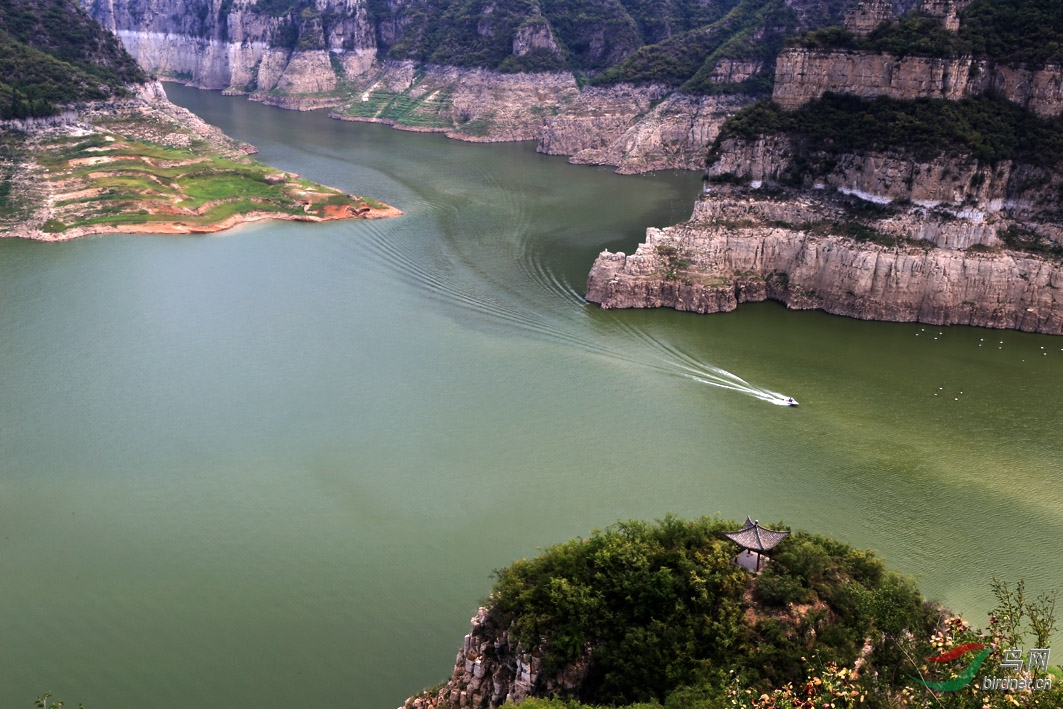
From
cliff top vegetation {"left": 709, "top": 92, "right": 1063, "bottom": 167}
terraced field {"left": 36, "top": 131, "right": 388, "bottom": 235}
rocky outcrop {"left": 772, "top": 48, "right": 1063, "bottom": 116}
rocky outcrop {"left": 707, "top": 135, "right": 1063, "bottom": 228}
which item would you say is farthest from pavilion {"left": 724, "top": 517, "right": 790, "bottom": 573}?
terraced field {"left": 36, "top": 131, "right": 388, "bottom": 235}

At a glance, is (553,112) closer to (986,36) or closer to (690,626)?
(986,36)

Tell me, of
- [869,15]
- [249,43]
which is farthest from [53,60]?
[869,15]

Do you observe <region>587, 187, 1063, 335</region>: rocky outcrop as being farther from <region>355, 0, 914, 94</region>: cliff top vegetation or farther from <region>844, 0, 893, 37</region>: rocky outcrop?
<region>355, 0, 914, 94</region>: cliff top vegetation

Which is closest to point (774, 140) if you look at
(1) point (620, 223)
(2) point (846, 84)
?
(2) point (846, 84)

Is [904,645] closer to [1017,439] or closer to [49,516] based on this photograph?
Result: [1017,439]

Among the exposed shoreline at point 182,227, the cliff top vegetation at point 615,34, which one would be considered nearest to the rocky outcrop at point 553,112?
the cliff top vegetation at point 615,34

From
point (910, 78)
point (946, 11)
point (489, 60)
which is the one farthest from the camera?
point (489, 60)
